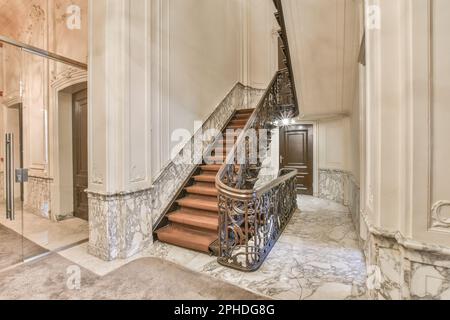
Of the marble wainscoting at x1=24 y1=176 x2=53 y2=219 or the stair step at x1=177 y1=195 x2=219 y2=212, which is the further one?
the marble wainscoting at x1=24 y1=176 x2=53 y2=219

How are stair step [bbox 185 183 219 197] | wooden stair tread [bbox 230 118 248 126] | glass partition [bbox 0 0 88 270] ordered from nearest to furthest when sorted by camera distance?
stair step [bbox 185 183 219 197] < glass partition [bbox 0 0 88 270] < wooden stair tread [bbox 230 118 248 126]

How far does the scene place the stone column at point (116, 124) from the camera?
8.67ft

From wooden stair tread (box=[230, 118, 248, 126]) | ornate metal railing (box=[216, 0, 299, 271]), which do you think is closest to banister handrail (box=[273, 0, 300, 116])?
ornate metal railing (box=[216, 0, 299, 271])

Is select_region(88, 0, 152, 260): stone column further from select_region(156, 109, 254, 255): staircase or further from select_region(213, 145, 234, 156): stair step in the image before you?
select_region(213, 145, 234, 156): stair step

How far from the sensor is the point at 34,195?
451cm

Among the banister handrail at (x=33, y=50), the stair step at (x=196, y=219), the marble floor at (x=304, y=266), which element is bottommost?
the marble floor at (x=304, y=266)

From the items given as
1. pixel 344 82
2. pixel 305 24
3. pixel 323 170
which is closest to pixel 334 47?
pixel 305 24

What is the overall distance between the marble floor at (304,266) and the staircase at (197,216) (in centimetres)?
13

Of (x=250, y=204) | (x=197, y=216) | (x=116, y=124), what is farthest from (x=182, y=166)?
(x=250, y=204)

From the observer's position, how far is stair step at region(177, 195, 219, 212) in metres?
3.36

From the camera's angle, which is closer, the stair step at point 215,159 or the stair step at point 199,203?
the stair step at point 199,203

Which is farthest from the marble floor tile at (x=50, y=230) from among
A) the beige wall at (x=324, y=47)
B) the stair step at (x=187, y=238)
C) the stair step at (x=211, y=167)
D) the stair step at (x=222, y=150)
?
the beige wall at (x=324, y=47)

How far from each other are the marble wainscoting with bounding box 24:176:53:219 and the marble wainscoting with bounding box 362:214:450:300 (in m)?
5.03

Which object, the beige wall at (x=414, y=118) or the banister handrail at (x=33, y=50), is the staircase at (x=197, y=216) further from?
the banister handrail at (x=33, y=50)
